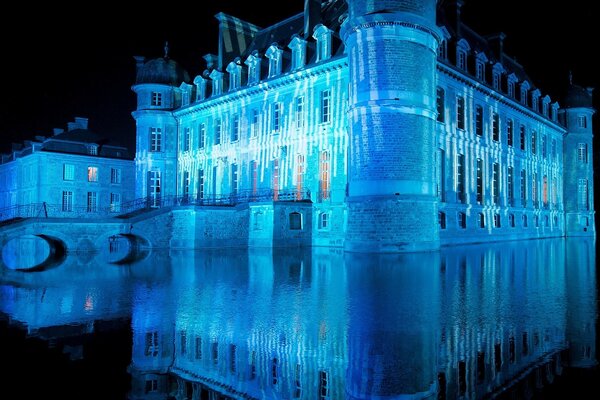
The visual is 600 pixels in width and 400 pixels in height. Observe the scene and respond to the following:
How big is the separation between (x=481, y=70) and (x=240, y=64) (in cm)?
1621

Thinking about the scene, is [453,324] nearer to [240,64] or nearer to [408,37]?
[408,37]

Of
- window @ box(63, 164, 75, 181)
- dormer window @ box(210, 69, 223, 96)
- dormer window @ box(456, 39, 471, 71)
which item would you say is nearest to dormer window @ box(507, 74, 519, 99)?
dormer window @ box(456, 39, 471, 71)

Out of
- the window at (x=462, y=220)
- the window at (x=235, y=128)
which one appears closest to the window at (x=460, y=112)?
the window at (x=462, y=220)

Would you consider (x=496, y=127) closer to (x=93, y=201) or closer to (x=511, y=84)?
(x=511, y=84)

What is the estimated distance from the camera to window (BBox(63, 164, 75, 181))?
1812 inches

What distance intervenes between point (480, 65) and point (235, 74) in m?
16.4

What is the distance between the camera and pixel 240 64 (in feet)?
117

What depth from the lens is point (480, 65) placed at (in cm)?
3516

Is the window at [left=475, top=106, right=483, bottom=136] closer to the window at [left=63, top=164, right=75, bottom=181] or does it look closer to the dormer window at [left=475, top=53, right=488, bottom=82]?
the dormer window at [left=475, top=53, right=488, bottom=82]

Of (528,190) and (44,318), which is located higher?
(528,190)

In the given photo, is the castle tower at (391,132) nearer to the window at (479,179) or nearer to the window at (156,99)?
the window at (479,179)

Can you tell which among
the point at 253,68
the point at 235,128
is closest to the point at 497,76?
the point at 253,68

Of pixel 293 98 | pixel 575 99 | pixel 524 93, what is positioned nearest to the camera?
pixel 293 98

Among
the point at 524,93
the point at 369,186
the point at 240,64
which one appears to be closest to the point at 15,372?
the point at 369,186
